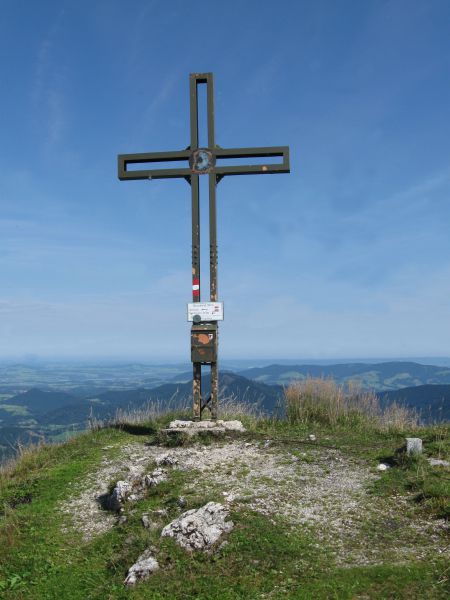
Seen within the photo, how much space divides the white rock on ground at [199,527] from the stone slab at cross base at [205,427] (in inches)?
158

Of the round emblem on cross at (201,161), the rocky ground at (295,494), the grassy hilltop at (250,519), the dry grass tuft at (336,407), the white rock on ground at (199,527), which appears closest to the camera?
the grassy hilltop at (250,519)

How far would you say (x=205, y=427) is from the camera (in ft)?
34.5

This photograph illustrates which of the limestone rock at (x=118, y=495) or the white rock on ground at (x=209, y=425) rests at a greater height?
the white rock on ground at (x=209, y=425)

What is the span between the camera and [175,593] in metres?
4.89

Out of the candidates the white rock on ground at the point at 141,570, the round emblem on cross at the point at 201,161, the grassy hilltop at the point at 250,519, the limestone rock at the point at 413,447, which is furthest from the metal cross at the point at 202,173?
the white rock on ground at the point at 141,570

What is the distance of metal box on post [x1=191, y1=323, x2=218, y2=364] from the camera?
37.0 feet

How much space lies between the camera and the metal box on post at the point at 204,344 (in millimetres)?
11281

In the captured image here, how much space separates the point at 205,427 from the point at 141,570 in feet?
17.0

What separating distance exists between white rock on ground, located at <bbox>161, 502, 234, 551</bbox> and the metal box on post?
5181mm

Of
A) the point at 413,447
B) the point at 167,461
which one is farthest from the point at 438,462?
the point at 167,461

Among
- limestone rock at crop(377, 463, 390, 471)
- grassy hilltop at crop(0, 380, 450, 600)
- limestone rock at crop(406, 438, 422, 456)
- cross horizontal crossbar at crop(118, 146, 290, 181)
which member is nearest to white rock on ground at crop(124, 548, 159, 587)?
grassy hilltop at crop(0, 380, 450, 600)

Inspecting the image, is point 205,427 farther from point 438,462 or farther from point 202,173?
point 202,173

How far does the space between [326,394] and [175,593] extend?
8.93 metres

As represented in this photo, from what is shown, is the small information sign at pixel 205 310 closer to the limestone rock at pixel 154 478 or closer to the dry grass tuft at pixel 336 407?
the dry grass tuft at pixel 336 407
